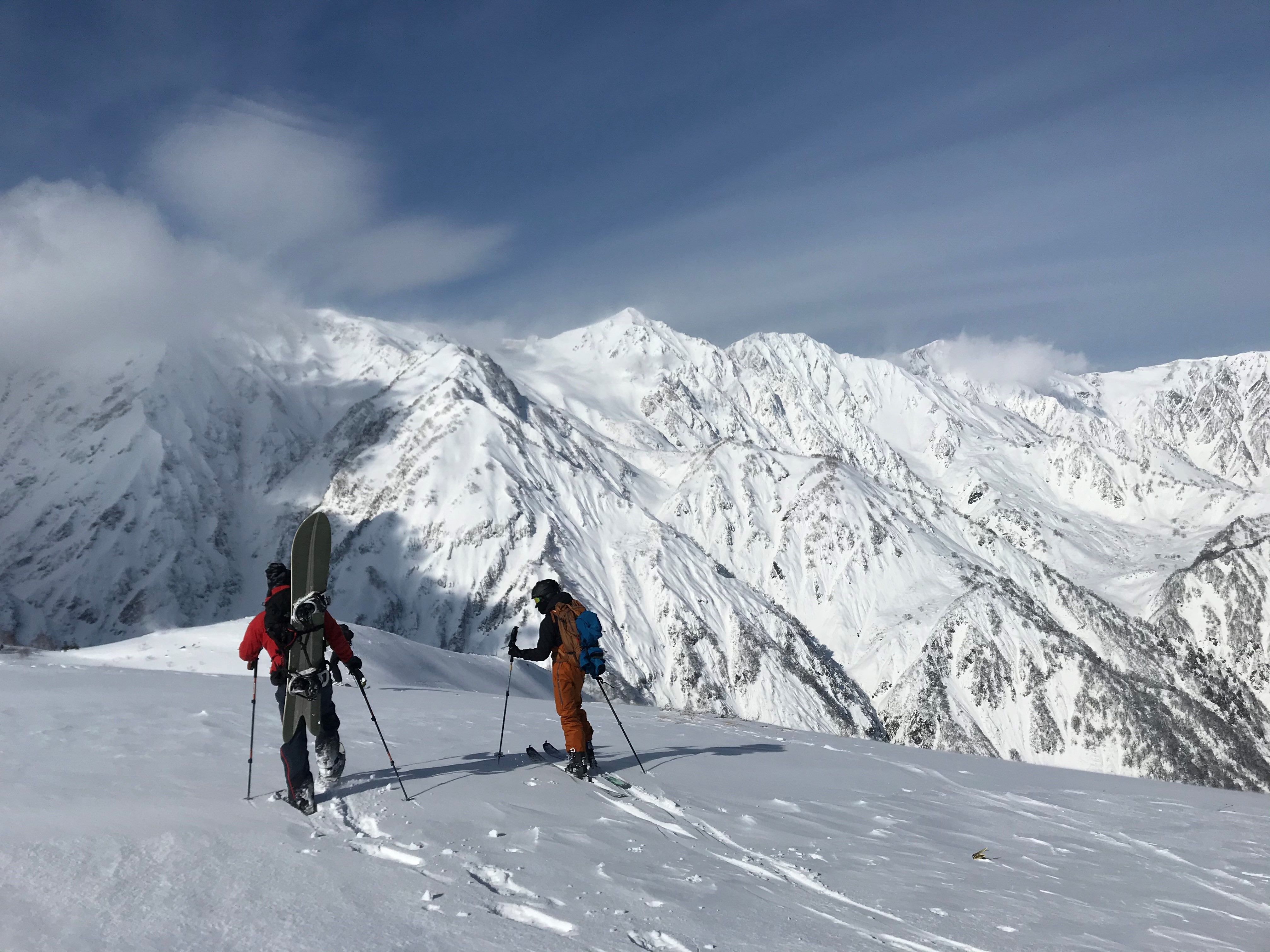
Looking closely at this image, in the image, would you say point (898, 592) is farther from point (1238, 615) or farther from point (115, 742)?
point (115, 742)

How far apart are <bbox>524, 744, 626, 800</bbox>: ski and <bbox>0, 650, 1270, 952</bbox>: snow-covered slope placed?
0.25 meters

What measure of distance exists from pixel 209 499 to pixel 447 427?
43785 millimetres

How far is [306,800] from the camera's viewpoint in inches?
340

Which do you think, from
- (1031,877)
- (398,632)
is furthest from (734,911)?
(398,632)

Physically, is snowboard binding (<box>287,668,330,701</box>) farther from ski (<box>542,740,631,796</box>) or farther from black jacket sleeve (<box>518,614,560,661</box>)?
ski (<box>542,740,631,796</box>)

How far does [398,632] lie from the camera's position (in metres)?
122

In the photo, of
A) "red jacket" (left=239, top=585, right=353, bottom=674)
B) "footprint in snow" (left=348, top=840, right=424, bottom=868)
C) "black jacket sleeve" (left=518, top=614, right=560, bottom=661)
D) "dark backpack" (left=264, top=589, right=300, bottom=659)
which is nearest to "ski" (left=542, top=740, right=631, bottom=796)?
"black jacket sleeve" (left=518, top=614, right=560, bottom=661)

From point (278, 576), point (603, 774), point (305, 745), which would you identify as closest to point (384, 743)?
point (305, 745)

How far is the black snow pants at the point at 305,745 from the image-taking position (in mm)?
8867

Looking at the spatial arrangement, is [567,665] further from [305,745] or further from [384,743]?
[305,745]

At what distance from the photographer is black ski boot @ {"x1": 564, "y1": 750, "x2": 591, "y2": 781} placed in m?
11.7

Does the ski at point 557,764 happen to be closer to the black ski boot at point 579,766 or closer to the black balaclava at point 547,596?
the black ski boot at point 579,766

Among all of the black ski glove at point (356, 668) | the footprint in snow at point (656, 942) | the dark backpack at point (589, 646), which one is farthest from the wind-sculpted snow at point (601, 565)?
the footprint in snow at point (656, 942)

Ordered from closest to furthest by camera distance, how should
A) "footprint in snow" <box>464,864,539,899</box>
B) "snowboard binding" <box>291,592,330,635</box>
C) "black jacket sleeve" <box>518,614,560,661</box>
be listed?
"footprint in snow" <box>464,864,539,899</box>, "snowboard binding" <box>291,592,330,635</box>, "black jacket sleeve" <box>518,614,560,661</box>
